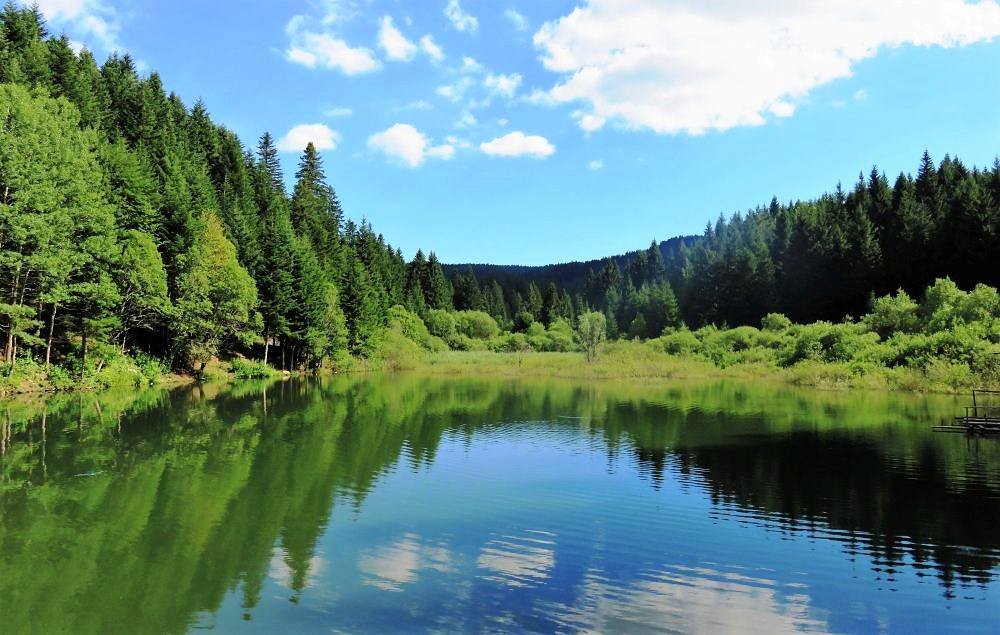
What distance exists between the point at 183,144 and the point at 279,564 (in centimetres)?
7559

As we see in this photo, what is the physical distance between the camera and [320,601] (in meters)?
8.44

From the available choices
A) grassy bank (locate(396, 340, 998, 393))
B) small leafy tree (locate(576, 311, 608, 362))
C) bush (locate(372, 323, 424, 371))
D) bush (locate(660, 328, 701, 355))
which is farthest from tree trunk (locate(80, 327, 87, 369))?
bush (locate(660, 328, 701, 355))

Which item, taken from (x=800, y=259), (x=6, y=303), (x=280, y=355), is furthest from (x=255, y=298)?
(x=800, y=259)

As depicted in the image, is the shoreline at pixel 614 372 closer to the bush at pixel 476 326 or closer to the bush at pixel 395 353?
the bush at pixel 395 353

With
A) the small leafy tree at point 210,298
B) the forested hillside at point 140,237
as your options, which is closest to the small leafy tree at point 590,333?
the forested hillside at point 140,237

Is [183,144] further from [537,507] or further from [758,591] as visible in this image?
[758,591]

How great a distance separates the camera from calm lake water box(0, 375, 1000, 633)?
829 centimetres

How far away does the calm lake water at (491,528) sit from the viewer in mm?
8291

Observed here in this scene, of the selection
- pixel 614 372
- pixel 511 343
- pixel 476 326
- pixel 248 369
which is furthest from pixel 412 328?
pixel 614 372

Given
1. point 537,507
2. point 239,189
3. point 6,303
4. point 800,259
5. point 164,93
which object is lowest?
point 537,507

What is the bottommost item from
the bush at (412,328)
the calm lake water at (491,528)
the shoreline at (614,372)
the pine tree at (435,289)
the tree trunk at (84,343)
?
the calm lake water at (491,528)

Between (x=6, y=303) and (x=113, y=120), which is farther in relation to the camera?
(x=113, y=120)

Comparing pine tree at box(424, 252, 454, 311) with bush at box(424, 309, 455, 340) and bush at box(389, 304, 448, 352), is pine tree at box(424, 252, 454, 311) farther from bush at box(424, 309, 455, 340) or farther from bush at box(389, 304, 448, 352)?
bush at box(389, 304, 448, 352)

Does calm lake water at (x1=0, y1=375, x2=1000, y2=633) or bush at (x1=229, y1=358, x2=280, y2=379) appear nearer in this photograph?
calm lake water at (x1=0, y1=375, x2=1000, y2=633)
